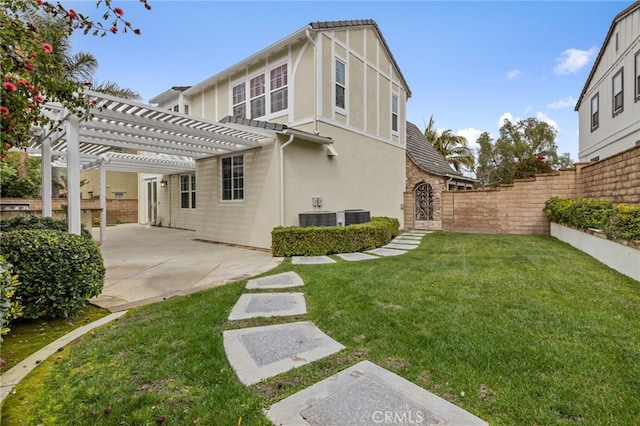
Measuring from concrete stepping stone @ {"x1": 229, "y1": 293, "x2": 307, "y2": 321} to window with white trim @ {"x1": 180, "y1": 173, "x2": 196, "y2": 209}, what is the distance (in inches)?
482

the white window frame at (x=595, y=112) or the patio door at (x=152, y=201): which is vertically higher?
the white window frame at (x=595, y=112)

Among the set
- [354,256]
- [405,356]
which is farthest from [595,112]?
[405,356]

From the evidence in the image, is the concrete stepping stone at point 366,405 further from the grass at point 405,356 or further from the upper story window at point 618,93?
the upper story window at point 618,93

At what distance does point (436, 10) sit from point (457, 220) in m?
7.50

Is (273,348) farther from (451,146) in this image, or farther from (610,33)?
(451,146)

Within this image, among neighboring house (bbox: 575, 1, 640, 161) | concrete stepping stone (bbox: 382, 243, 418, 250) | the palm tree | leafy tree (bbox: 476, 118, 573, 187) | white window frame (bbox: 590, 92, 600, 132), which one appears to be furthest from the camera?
leafy tree (bbox: 476, 118, 573, 187)

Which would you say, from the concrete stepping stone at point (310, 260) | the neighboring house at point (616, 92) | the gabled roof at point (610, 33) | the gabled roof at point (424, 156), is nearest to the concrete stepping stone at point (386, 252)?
the concrete stepping stone at point (310, 260)

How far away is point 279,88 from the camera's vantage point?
32.0 ft

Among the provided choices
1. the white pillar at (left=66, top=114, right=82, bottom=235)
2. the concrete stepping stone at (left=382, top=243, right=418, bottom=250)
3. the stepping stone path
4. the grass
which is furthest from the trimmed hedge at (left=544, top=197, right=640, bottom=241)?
the white pillar at (left=66, top=114, right=82, bottom=235)

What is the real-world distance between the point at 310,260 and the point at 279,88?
19.1ft

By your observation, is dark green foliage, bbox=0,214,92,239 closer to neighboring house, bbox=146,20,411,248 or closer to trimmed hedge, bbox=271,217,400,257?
trimmed hedge, bbox=271,217,400,257

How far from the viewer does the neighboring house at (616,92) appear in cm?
1048

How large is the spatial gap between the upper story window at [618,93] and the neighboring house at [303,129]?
8.04 metres

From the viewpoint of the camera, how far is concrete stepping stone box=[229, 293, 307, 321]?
11.7ft
